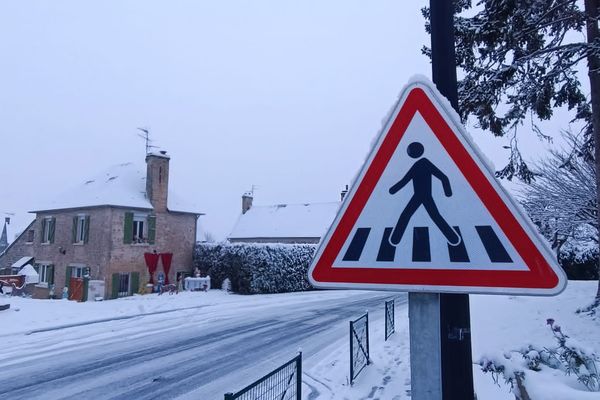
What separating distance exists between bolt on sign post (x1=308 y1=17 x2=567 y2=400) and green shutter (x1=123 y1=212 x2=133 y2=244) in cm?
2474

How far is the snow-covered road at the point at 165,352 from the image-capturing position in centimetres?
794

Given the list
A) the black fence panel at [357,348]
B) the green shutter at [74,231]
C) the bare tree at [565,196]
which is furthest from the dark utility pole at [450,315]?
the green shutter at [74,231]

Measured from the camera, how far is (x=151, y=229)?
84.2ft

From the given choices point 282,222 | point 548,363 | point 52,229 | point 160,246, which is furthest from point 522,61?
point 282,222

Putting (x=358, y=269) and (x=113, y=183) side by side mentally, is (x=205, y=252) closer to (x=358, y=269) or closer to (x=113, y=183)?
(x=113, y=183)

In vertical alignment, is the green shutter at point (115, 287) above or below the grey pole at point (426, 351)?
below

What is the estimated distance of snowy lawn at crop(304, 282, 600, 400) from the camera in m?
3.97

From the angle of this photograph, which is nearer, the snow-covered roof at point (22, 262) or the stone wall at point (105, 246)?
the stone wall at point (105, 246)

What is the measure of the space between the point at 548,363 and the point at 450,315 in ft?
10.7

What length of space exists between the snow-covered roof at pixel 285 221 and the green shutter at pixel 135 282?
20.1 metres

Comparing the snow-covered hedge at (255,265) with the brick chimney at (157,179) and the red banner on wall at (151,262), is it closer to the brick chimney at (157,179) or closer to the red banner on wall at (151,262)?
the red banner on wall at (151,262)

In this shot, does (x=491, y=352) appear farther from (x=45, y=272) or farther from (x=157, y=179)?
(x=45, y=272)

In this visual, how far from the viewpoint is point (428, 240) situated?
161cm

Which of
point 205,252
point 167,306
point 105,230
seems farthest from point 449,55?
point 205,252
